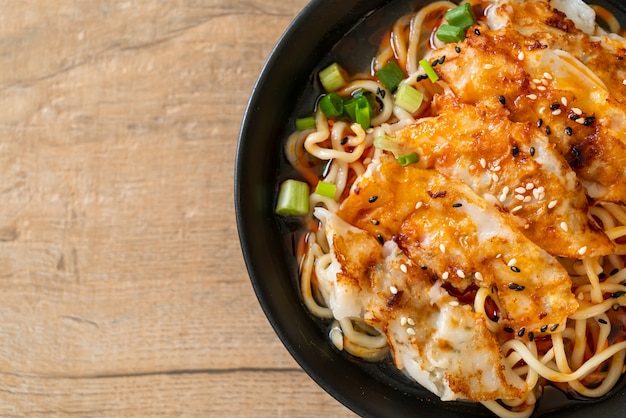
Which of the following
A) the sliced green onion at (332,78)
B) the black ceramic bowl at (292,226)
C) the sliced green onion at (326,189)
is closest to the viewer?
the black ceramic bowl at (292,226)

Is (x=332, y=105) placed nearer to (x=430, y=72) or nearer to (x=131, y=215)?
(x=430, y=72)

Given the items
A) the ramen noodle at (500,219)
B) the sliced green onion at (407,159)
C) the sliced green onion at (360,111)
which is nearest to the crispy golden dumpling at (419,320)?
the ramen noodle at (500,219)

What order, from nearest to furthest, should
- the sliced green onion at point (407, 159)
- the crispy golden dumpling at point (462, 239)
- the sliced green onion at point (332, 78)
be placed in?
the crispy golden dumpling at point (462, 239), the sliced green onion at point (407, 159), the sliced green onion at point (332, 78)

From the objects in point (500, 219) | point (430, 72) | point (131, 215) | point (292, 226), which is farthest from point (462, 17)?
point (131, 215)

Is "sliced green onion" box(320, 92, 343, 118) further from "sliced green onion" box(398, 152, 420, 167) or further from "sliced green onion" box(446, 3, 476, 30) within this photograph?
"sliced green onion" box(446, 3, 476, 30)

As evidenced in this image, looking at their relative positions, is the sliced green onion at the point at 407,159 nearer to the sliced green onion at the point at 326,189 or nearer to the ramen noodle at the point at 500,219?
the ramen noodle at the point at 500,219

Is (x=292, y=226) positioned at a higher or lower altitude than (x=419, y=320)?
lower

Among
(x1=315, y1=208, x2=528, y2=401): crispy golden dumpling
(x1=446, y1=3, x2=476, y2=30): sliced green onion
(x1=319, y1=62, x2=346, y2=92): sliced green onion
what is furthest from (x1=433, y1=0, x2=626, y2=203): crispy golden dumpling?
(x1=315, y1=208, x2=528, y2=401): crispy golden dumpling
